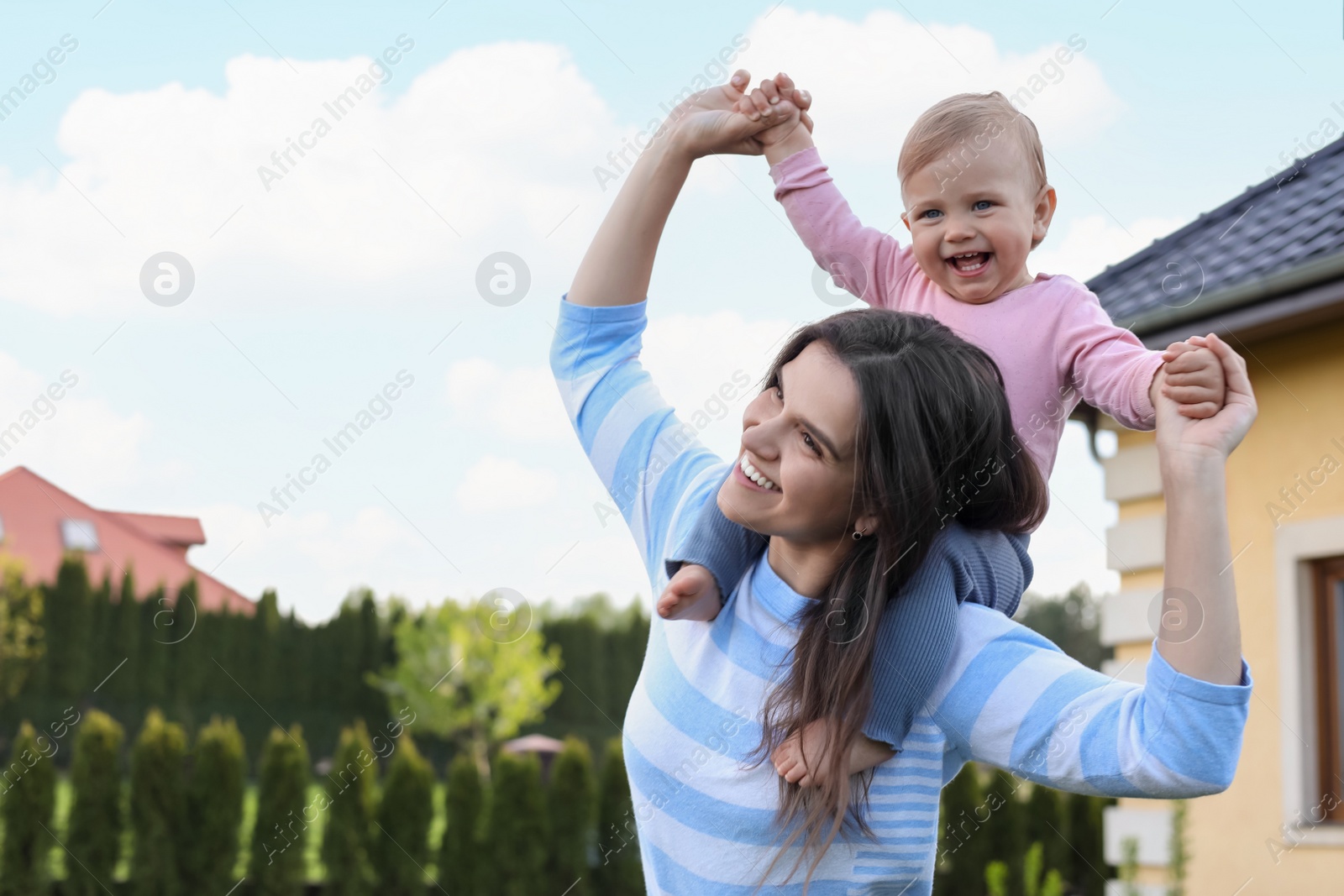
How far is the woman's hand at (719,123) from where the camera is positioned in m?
1.69

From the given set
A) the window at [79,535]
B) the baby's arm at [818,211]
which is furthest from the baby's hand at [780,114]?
the window at [79,535]

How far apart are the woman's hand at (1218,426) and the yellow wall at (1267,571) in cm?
407

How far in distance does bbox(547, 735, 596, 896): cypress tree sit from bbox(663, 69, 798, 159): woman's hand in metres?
10.4

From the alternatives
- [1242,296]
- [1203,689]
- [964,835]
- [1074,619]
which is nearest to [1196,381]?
[1203,689]

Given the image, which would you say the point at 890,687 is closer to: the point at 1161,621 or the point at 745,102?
the point at 1161,621

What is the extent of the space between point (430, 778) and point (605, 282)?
1069 centimetres

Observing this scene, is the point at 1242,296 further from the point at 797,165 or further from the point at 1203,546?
the point at 1203,546

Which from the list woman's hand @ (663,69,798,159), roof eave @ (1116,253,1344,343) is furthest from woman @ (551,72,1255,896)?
roof eave @ (1116,253,1344,343)

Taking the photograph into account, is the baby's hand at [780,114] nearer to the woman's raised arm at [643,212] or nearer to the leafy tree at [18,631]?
the woman's raised arm at [643,212]

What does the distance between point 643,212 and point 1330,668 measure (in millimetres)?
4463

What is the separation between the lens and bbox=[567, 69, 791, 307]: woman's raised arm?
5.52 feet

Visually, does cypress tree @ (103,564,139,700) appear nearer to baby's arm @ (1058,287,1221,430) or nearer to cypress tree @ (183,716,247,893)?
cypress tree @ (183,716,247,893)

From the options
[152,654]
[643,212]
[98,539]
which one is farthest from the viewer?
[98,539]

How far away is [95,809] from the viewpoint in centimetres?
1077
